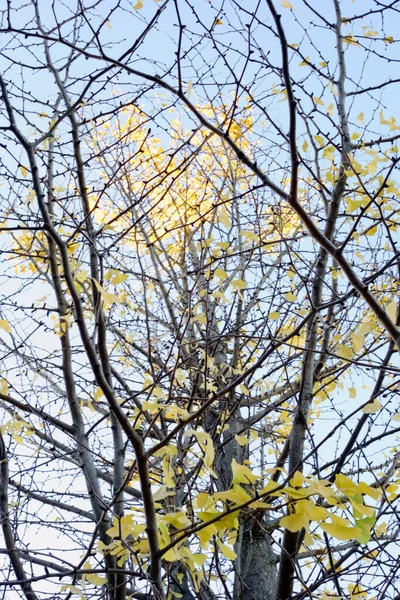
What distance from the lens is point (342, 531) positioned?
1.44m

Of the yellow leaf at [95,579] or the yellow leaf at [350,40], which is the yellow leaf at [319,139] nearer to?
the yellow leaf at [350,40]

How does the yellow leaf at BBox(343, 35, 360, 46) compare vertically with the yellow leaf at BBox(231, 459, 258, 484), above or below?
above

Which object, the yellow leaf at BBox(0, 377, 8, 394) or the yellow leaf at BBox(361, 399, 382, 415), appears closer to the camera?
the yellow leaf at BBox(361, 399, 382, 415)

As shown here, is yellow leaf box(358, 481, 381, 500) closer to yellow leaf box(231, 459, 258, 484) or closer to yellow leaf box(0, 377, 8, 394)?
yellow leaf box(231, 459, 258, 484)

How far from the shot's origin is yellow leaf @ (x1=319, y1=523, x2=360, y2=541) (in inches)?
56.0

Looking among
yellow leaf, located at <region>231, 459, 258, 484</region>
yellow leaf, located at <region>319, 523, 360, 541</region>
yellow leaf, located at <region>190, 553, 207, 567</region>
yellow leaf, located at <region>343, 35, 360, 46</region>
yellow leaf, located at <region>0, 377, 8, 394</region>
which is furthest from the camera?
yellow leaf, located at <region>343, 35, 360, 46</region>

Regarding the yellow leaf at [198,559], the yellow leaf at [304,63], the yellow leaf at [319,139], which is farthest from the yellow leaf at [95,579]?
the yellow leaf at [304,63]

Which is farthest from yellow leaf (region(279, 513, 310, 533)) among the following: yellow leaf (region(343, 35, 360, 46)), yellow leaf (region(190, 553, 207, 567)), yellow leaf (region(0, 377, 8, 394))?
yellow leaf (region(343, 35, 360, 46))

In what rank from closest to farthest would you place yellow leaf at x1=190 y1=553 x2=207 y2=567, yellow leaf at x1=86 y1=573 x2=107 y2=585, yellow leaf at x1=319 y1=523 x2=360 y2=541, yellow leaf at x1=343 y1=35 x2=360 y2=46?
yellow leaf at x1=319 y1=523 x2=360 y2=541
yellow leaf at x1=190 y1=553 x2=207 y2=567
yellow leaf at x1=86 y1=573 x2=107 y2=585
yellow leaf at x1=343 y1=35 x2=360 y2=46

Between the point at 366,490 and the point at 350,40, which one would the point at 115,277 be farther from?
the point at 350,40

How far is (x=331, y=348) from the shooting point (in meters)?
3.39

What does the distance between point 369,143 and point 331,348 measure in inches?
45.2

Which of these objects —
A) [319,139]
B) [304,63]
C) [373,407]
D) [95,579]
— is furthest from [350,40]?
[95,579]

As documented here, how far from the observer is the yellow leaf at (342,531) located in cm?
142
